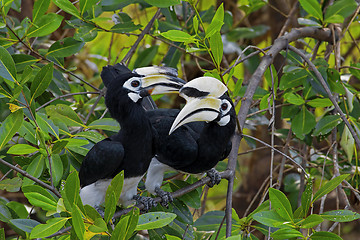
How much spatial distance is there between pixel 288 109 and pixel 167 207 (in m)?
0.76

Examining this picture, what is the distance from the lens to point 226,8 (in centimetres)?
321

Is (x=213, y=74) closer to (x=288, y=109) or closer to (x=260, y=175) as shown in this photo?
(x=288, y=109)

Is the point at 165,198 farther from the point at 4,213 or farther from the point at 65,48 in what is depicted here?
the point at 65,48

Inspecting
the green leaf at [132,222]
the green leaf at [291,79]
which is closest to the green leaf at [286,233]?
the green leaf at [132,222]

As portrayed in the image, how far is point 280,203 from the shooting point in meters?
1.30

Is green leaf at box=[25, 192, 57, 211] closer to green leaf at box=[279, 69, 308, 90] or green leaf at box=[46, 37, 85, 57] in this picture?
green leaf at box=[46, 37, 85, 57]

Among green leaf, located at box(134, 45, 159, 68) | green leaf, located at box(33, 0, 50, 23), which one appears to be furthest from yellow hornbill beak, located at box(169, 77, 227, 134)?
green leaf, located at box(134, 45, 159, 68)

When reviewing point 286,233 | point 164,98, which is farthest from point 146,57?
point 286,233

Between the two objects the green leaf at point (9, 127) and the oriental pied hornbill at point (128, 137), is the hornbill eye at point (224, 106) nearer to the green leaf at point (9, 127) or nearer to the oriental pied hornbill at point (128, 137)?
the oriental pied hornbill at point (128, 137)

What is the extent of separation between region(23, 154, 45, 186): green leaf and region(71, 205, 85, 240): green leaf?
1.48ft

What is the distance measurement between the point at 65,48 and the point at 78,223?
101cm

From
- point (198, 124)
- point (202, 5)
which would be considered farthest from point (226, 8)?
point (198, 124)

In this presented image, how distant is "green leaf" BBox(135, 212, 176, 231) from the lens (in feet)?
3.69

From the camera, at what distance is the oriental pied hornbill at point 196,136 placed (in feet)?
4.98
